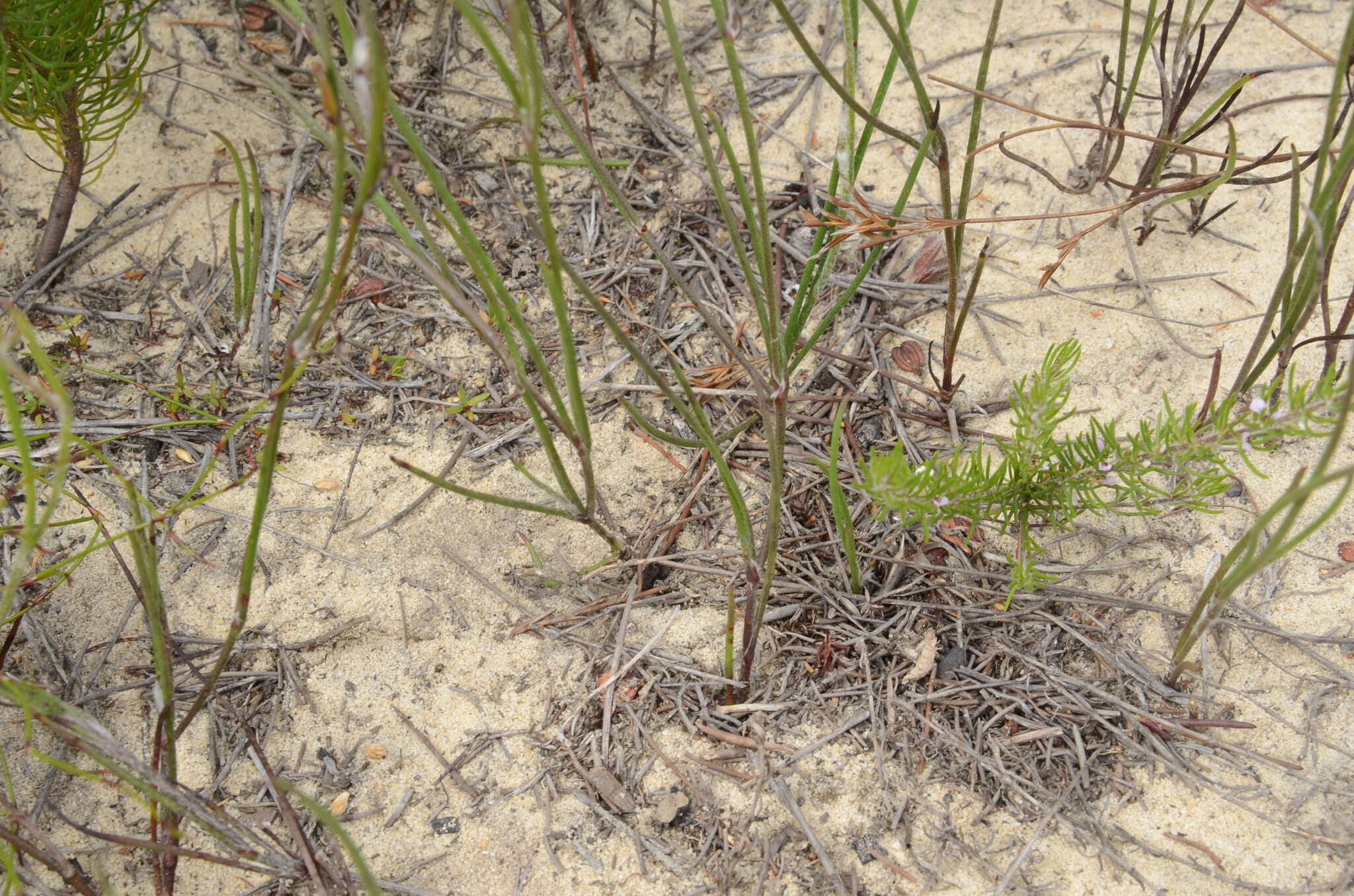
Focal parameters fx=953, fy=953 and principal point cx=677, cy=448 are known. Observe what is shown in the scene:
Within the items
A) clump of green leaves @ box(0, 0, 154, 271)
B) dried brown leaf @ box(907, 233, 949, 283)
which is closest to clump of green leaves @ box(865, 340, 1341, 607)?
dried brown leaf @ box(907, 233, 949, 283)

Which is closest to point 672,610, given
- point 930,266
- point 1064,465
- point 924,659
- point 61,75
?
point 924,659

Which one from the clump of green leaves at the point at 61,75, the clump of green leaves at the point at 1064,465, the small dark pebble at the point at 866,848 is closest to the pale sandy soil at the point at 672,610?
the small dark pebble at the point at 866,848

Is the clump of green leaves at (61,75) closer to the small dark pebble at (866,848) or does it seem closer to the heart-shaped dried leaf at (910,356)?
the heart-shaped dried leaf at (910,356)

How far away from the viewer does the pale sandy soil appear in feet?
3.87

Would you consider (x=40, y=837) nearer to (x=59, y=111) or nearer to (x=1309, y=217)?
(x=59, y=111)

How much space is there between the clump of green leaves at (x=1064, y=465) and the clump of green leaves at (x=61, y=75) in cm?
134

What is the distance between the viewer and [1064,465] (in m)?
1.14

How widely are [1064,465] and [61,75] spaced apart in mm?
1605

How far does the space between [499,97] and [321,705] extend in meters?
1.19

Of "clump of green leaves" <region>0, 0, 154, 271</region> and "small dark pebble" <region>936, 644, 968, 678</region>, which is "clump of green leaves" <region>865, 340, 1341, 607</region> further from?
"clump of green leaves" <region>0, 0, 154, 271</region>

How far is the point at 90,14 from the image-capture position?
149 centimetres

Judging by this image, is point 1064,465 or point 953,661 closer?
point 1064,465

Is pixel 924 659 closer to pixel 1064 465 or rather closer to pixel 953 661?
pixel 953 661

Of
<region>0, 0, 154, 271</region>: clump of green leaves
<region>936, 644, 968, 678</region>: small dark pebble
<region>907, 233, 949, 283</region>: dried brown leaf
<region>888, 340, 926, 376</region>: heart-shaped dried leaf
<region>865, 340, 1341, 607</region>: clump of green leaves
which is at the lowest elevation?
<region>936, 644, 968, 678</region>: small dark pebble
